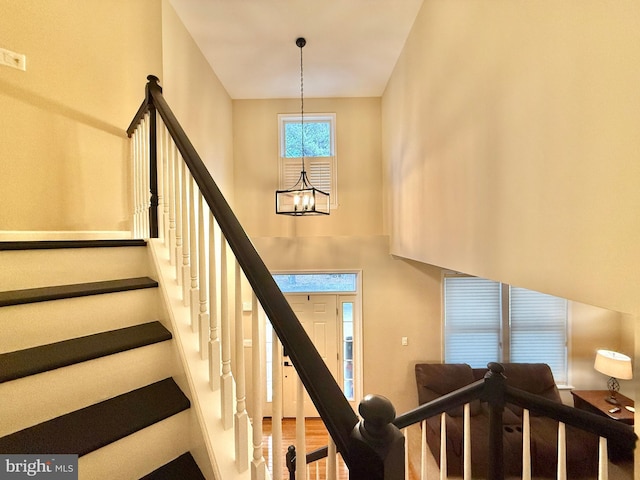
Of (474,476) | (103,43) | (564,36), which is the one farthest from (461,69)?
(474,476)

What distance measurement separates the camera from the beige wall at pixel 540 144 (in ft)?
3.08

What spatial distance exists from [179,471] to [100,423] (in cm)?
32

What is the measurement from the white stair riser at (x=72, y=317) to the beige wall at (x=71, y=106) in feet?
3.68

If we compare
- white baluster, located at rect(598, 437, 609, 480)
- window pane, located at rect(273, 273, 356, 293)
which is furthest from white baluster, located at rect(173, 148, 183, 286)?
window pane, located at rect(273, 273, 356, 293)

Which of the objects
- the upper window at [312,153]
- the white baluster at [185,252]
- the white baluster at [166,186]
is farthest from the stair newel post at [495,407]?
the upper window at [312,153]

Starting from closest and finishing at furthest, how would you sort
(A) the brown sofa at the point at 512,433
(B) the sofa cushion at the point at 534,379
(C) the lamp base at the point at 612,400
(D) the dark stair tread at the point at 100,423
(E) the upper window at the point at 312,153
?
(D) the dark stair tread at the point at 100,423, (A) the brown sofa at the point at 512,433, (C) the lamp base at the point at 612,400, (B) the sofa cushion at the point at 534,379, (E) the upper window at the point at 312,153

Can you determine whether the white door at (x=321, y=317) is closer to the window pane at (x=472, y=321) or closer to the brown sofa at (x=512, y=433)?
the brown sofa at (x=512, y=433)

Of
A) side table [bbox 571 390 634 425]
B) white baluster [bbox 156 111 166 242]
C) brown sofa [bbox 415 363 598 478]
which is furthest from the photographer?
side table [bbox 571 390 634 425]

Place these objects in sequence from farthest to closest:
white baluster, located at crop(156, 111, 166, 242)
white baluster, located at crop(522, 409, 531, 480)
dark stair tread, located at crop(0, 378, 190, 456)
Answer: white baluster, located at crop(156, 111, 166, 242)
white baluster, located at crop(522, 409, 531, 480)
dark stair tread, located at crop(0, 378, 190, 456)

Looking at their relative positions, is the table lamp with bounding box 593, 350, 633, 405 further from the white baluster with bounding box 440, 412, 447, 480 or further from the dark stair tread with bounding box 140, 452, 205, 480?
the dark stair tread with bounding box 140, 452, 205, 480

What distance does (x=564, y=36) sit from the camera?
1.13 meters

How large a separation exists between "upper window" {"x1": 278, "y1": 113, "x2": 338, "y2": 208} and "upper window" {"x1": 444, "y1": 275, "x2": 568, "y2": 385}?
99.7 inches

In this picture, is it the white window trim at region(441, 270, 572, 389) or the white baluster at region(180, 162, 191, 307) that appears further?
the white window trim at region(441, 270, 572, 389)

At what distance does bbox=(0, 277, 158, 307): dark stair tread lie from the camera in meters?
1.07
